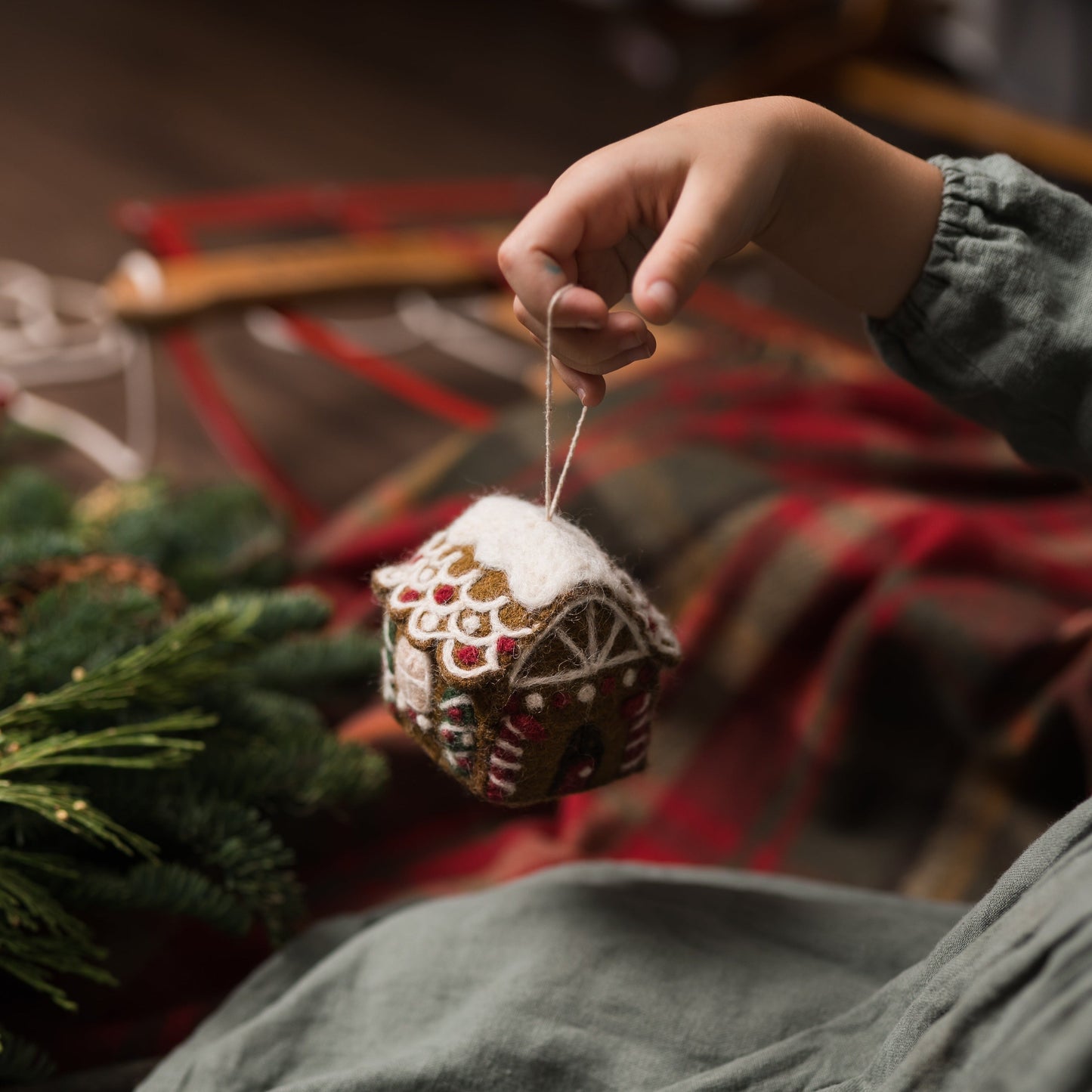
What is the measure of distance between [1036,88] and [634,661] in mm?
2123

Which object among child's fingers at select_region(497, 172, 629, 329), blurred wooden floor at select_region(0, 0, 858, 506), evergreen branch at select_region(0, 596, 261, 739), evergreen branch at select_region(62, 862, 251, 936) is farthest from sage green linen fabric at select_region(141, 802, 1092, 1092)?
blurred wooden floor at select_region(0, 0, 858, 506)

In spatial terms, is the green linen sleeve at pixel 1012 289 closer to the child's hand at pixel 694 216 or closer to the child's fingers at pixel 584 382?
the child's hand at pixel 694 216

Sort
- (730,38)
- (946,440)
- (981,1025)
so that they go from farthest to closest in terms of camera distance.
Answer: (730,38) → (946,440) → (981,1025)

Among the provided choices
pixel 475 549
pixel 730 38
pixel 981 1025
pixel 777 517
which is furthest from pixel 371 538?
pixel 730 38

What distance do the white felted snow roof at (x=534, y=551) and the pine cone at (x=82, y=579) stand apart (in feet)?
0.80

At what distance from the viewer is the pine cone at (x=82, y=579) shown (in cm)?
57

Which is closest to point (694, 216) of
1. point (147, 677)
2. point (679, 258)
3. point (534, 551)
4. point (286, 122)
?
point (679, 258)

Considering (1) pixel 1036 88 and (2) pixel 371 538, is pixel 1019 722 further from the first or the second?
(1) pixel 1036 88

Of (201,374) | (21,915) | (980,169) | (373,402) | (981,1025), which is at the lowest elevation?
(373,402)

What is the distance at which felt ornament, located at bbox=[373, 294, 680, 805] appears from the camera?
0.40 meters

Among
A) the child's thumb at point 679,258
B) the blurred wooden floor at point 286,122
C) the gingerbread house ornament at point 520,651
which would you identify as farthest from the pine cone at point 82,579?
the blurred wooden floor at point 286,122

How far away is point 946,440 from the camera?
1.02 meters

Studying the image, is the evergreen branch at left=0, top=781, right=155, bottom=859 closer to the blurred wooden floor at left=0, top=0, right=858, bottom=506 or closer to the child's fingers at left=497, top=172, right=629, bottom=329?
the child's fingers at left=497, top=172, right=629, bottom=329

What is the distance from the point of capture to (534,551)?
1.35 ft
